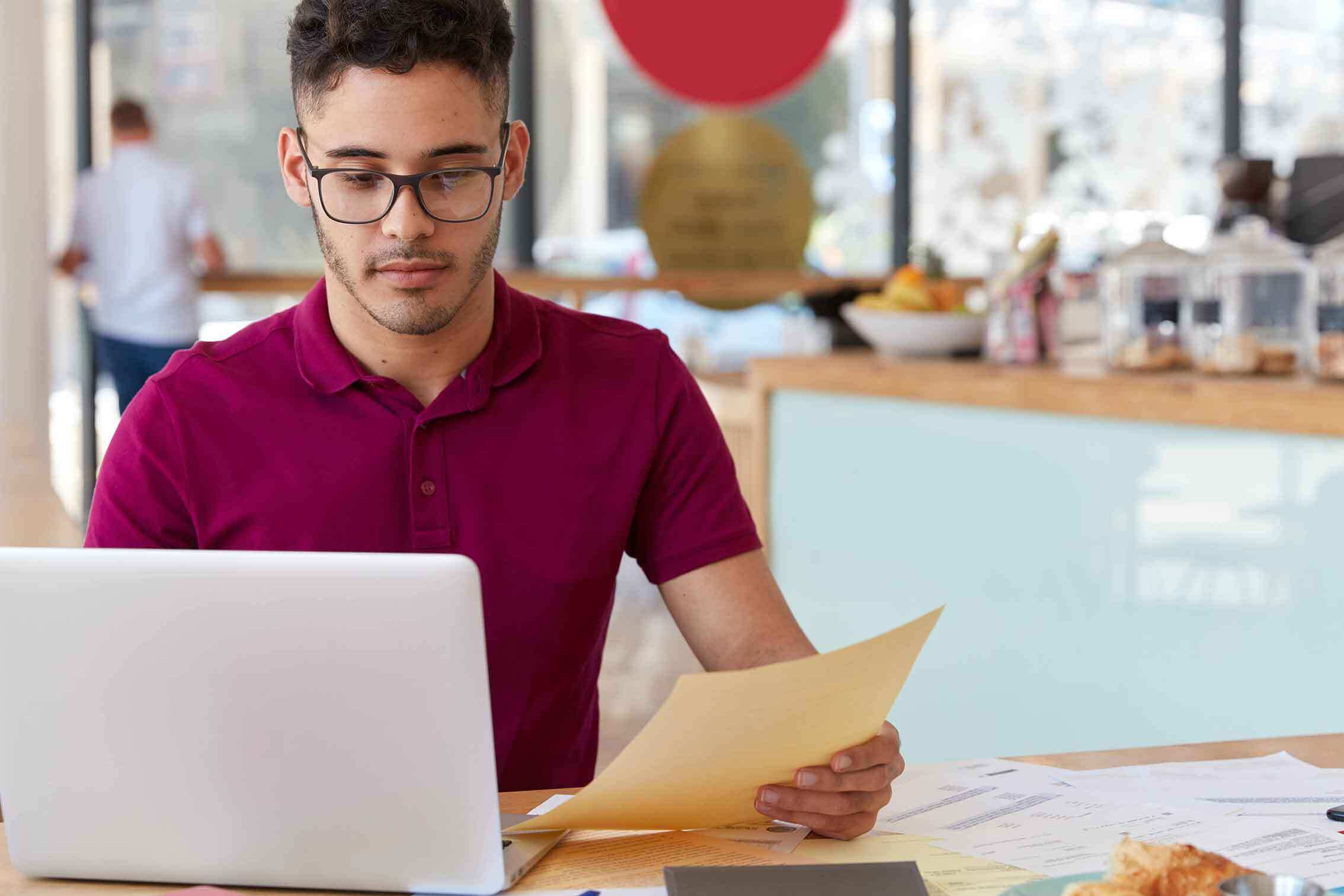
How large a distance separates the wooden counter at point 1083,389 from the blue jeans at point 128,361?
2.43 meters

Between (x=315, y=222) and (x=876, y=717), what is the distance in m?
0.66

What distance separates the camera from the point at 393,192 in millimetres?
1304

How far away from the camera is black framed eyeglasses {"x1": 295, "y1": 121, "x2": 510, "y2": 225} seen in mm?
1304

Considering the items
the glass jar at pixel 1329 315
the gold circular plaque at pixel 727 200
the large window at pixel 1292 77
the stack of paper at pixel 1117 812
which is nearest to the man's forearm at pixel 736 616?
the stack of paper at pixel 1117 812

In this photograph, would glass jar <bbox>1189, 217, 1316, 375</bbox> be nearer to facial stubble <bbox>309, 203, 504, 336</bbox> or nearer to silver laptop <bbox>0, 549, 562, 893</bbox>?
facial stubble <bbox>309, 203, 504, 336</bbox>

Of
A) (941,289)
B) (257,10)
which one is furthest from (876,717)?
(257,10)

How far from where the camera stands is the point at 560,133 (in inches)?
243

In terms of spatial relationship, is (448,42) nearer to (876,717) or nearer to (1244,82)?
(876,717)

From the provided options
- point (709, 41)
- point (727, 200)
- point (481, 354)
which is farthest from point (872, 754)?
point (727, 200)

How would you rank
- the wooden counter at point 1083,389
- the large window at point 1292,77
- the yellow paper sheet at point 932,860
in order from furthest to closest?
the large window at point 1292,77
the wooden counter at point 1083,389
the yellow paper sheet at point 932,860

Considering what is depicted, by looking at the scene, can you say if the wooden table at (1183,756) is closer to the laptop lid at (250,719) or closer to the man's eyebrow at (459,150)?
the laptop lid at (250,719)

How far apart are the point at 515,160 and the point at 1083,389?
4.29 ft

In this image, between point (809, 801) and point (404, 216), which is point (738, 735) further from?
point (404, 216)

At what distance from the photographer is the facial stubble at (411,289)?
1337 mm
